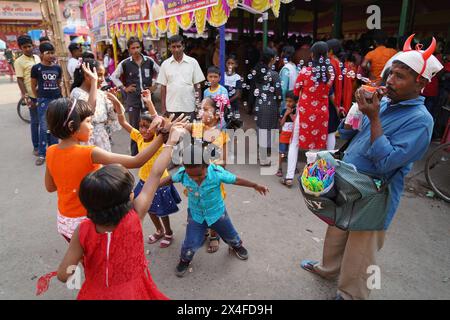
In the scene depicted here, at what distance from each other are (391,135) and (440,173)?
342 centimetres

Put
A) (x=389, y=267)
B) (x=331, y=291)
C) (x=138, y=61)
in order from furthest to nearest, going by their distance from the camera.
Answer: (x=138, y=61)
(x=389, y=267)
(x=331, y=291)

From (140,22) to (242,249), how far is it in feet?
23.9

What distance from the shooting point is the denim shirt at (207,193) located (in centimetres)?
249

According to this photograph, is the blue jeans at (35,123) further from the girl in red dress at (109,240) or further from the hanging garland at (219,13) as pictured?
the girl in red dress at (109,240)

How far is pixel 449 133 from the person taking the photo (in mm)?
4070

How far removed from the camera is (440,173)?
4516 mm

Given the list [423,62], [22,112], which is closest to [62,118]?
[423,62]

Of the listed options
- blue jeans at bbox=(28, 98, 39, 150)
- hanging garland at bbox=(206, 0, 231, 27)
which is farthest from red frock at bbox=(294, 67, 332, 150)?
blue jeans at bbox=(28, 98, 39, 150)

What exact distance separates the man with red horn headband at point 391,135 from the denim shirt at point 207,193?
94 centimetres

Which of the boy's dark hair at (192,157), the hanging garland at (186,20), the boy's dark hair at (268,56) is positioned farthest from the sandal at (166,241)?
the hanging garland at (186,20)

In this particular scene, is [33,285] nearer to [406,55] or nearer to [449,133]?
[406,55]

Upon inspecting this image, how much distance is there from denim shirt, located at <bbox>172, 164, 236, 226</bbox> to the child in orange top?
65 centimetres

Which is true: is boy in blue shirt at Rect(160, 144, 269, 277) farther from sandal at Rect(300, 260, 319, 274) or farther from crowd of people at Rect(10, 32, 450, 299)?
sandal at Rect(300, 260, 319, 274)
